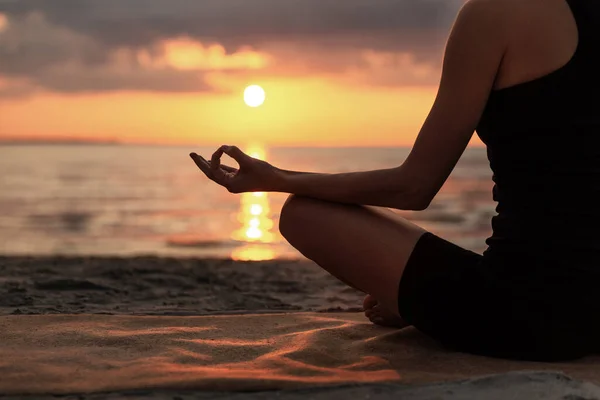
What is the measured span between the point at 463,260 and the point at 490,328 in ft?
0.78

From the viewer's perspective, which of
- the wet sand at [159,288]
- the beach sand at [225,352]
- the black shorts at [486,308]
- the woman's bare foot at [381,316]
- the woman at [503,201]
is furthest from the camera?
the wet sand at [159,288]

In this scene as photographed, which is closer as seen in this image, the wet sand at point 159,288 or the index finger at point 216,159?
the index finger at point 216,159

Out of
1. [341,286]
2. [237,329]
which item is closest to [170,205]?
[341,286]

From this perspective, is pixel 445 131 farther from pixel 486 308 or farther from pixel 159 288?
pixel 159 288

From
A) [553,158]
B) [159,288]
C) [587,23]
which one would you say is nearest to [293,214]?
[553,158]

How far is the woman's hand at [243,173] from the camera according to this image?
261 centimetres

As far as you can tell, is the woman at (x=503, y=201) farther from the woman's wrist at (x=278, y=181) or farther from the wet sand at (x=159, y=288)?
the wet sand at (x=159, y=288)

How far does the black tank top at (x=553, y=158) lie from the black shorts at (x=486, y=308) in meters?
0.11

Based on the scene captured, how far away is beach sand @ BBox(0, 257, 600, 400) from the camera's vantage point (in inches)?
80.8

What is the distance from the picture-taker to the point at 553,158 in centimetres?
220

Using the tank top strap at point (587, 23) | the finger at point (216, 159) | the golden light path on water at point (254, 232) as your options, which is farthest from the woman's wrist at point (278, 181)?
the golden light path on water at point (254, 232)

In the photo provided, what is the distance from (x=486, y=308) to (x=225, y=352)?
94cm

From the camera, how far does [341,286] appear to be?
5039 mm

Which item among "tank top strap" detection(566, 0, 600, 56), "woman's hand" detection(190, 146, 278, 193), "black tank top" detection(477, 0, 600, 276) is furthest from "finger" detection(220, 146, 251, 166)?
"tank top strap" detection(566, 0, 600, 56)
